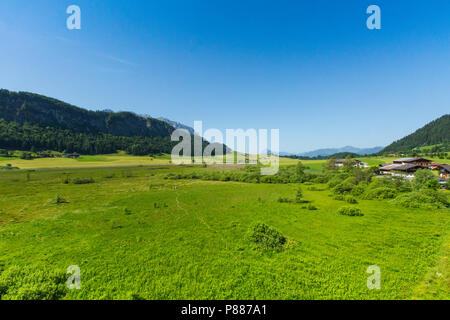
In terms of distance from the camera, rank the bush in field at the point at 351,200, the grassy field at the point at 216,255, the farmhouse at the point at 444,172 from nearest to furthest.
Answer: the grassy field at the point at 216,255, the bush in field at the point at 351,200, the farmhouse at the point at 444,172

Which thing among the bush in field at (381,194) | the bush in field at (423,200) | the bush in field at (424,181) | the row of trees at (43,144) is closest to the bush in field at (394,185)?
the bush in field at (424,181)

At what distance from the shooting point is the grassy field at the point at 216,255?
906 cm

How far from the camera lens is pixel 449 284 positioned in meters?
9.41

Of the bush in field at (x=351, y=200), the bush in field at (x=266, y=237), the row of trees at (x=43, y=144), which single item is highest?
the row of trees at (x=43, y=144)

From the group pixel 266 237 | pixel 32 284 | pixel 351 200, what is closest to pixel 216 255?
pixel 266 237

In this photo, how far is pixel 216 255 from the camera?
12758 mm

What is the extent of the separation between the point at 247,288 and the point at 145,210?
1966 cm

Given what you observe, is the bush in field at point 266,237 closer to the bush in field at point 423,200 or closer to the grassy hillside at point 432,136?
the bush in field at point 423,200

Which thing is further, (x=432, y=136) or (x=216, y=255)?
(x=432, y=136)

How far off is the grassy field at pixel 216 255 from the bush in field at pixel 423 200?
1886mm

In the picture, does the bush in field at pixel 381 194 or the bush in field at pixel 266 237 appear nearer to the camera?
the bush in field at pixel 266 237

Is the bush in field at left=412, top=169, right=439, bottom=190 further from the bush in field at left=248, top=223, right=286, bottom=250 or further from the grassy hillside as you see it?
the grassy hillside

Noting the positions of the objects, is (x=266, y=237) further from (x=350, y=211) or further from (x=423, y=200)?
(x=423, y=200)

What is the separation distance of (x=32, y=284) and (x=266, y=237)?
14.8 meters
